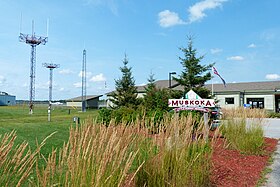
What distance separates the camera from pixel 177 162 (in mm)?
3393

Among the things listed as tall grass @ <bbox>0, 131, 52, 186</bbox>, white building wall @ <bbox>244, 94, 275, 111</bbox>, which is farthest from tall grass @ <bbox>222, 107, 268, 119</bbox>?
white building wall @ <bbox>244, 94, 275, 111</bbox>

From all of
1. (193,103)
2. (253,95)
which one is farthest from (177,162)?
(253,95)

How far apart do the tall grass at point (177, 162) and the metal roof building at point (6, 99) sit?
3141 inches

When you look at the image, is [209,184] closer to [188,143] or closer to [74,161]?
[188,143]

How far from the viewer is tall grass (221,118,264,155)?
7.34m

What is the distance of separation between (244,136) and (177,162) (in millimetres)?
4816

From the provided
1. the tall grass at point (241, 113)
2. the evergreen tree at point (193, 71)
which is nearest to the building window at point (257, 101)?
the evergreen tree at point (193, 71)

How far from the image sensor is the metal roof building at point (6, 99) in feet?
247

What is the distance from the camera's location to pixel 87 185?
82.4 inches

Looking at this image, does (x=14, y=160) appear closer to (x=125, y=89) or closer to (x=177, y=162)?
(x=177, y=162)

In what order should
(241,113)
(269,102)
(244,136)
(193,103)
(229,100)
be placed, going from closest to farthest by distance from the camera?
(244,136) → (193,103) → (241,113) → (269,102) → (229,100)

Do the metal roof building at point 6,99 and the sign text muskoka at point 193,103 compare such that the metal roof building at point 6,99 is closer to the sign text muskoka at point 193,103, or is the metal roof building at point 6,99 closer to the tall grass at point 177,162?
the sign text muskoka at point 193,103

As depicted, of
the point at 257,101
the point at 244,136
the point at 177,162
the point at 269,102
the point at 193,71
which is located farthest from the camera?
the point at 257,101

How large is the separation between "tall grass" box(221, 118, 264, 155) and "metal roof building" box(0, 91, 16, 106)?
254ft
